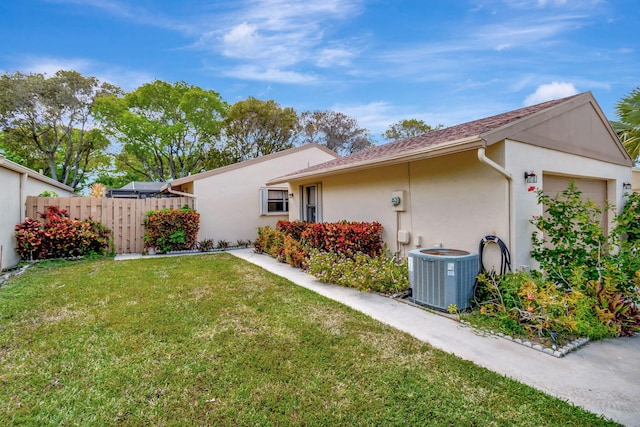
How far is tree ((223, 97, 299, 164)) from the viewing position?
77.5 feet

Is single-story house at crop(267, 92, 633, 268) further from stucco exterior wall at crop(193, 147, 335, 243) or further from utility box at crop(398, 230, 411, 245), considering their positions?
stucco exterior wall at crop(193, 147, 335, 243)

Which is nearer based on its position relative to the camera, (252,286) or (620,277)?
(620,277)

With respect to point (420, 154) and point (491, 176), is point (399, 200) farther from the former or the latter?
point (491, 176)

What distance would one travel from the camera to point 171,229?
405 inches

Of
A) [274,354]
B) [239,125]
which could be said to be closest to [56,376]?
[274,354]

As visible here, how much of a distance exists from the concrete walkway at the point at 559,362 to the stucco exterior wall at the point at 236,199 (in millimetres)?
7674

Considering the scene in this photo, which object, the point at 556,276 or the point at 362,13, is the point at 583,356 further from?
the point at 362,13

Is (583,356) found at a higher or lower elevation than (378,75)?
lower

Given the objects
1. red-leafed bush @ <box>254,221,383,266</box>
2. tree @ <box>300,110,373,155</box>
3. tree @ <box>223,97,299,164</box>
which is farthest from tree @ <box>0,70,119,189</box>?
red-leafed bush @ <box>254,221,383,266</box>

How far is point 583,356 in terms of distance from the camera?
3.22m

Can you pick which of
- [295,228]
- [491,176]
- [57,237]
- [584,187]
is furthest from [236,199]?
[584,187]

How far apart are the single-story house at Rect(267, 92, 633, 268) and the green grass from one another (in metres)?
2.47

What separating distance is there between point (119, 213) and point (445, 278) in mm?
10219

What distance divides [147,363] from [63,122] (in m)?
26.6
